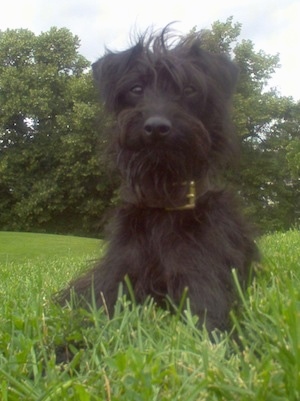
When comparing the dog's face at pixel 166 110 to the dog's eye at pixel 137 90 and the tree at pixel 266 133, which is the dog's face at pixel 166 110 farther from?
the tree at pixel 266 133

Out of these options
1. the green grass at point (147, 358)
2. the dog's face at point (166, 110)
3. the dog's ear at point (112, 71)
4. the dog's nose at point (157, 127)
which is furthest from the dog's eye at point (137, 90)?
the green grass at point (147, 358)

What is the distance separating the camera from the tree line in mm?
38344

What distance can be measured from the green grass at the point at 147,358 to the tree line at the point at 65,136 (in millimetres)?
33698

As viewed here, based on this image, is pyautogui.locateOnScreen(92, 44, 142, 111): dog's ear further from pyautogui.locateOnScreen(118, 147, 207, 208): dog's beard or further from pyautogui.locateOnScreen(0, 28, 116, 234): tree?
pyautogui.locateOnScreen(0, 28, 116, 234): tree

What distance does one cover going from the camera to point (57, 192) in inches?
1550

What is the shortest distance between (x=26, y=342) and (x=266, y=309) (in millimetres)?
1014

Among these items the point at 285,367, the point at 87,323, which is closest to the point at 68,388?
the point at 285,367

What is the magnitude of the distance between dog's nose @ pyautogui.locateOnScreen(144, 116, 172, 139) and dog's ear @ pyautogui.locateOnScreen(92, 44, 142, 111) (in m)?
0.54

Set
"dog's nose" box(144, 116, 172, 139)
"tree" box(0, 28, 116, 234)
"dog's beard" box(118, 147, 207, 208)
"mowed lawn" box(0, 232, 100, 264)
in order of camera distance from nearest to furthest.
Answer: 1. "dog's nose" box(144, 116, 172, 139)
2. "dog's beard" box(118, 147, 207, 208)
3. "mowed lawn" box(0, 232, 100, 264)
4. "tree" box(0, 28, 116, 234)

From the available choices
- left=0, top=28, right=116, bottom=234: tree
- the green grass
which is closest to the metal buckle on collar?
the green grass

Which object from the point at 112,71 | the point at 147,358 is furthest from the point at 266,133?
the point at 147,358

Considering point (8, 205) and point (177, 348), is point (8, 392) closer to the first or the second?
point (177, 348)

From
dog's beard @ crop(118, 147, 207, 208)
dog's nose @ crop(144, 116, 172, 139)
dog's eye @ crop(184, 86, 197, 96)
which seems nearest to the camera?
dog's nose @ crop(144, 116, 172, 139)

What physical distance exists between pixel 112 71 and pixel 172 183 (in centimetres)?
82
